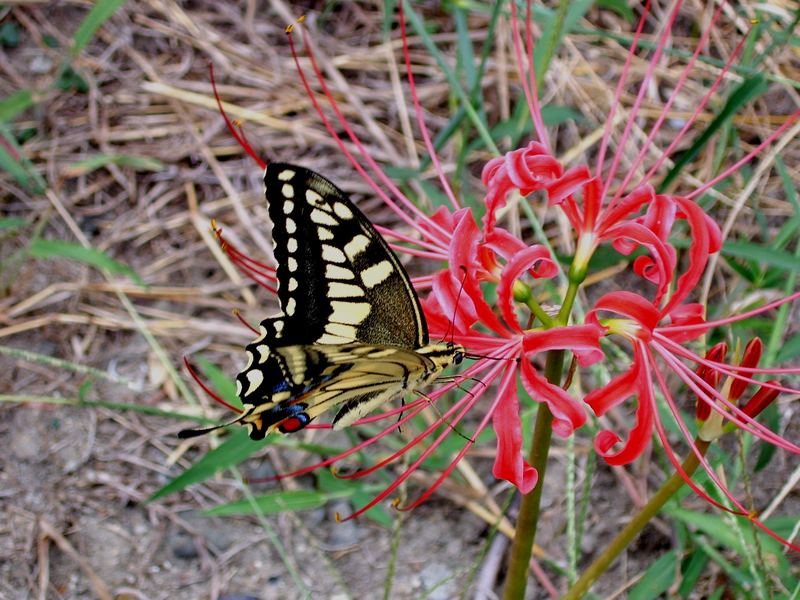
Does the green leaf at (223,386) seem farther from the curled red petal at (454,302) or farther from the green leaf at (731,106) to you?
the green leaf at (731,106)

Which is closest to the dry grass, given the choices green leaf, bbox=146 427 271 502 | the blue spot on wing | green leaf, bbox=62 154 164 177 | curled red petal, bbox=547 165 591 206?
green leaf, bbox=62 154 164 177

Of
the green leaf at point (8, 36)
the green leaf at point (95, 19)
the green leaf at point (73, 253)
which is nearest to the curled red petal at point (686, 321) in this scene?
the green leaf at point (73, 253)

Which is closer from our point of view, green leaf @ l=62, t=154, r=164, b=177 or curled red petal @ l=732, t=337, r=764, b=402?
curled red petal @ l=732, t=337, r=764, b=402

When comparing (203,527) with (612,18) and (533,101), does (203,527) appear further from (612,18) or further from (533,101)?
(612,18)

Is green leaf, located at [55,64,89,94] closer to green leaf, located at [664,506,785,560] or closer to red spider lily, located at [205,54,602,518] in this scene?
red spider lily, located at [205,54,602,518]

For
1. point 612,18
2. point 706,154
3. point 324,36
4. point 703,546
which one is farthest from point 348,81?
point 703,546

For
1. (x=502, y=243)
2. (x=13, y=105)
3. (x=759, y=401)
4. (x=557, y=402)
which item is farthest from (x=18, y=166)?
(x=759, y=401)
